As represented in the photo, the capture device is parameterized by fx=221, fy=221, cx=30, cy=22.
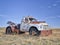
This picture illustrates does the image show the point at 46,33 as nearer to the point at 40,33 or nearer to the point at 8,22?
the point at 40,33

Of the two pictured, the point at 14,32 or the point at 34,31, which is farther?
the point at 14,32

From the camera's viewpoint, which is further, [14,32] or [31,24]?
[14,32]

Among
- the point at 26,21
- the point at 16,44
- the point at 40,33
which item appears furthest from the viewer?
the point at 26,21

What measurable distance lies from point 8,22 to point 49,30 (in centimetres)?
459

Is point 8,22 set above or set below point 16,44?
above

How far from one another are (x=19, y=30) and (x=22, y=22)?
1006 mm

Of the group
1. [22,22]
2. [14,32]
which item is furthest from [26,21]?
[14,32]

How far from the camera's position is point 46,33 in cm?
2005

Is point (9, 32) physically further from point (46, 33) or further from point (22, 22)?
point (46, 33)

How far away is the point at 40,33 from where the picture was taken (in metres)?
19.8

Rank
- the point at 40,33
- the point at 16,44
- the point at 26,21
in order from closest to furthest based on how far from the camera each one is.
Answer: the point at 16,44
the point at 40,33
the point at 26,21

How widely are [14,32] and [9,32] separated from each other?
77 cm

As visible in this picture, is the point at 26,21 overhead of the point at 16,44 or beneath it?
overhead

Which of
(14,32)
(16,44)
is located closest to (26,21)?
(14,32)
